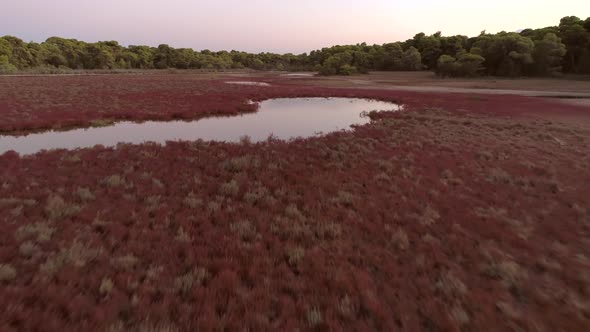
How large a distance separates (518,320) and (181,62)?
185 m

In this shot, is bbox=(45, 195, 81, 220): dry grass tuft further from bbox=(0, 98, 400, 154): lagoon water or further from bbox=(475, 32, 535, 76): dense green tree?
bbox=(475, 32, 535, 76): dense green tree

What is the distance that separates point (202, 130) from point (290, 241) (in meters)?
14.8

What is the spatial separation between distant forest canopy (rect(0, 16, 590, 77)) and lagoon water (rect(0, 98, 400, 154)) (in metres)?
77.2

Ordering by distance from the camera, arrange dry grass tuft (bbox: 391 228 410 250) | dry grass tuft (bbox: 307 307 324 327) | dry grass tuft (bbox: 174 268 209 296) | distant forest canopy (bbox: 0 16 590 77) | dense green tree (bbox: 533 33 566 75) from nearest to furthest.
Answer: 1. dry grass tuft (bbox: 307 307 324 327)
2. dry grass tuft (bbox: 174 268 209 296)
3. dry grass tuft (bbox: 391 228 410 250)
4. dense green tree (bbox: 533 33 566 75)
5. distant forest canopy (bbox: 0 16 590 77)

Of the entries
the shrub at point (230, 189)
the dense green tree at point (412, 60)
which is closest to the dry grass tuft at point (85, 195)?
the shrub at point (230, 189)

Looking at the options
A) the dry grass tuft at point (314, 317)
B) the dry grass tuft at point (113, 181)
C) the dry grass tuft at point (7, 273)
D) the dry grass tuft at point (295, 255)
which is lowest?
the dry grass tuft at point (295, 255)

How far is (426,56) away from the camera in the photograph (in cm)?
11912

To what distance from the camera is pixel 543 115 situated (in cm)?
2841

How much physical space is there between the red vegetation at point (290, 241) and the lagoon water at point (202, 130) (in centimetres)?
297

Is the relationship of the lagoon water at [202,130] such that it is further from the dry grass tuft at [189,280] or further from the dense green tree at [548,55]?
the dense green tree at [548,55]

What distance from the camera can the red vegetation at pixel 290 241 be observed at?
14.2 feet

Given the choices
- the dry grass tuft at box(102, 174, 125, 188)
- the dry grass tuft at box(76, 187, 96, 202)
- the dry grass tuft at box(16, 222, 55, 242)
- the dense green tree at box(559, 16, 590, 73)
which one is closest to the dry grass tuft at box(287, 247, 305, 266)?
the dry grass tuft at box(16, 222, 55, 242)

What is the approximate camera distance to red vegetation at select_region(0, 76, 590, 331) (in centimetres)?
434

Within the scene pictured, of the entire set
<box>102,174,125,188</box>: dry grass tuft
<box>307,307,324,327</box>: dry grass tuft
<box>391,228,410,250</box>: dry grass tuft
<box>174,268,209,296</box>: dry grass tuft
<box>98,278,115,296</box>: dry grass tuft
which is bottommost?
<box>391,228,410,250</box>: dry grass tuft
